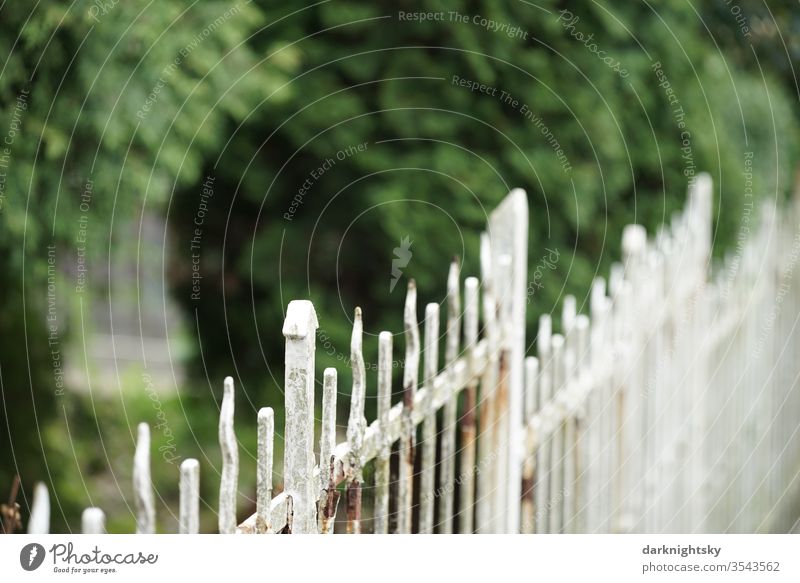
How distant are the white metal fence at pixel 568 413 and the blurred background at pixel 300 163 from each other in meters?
0.34

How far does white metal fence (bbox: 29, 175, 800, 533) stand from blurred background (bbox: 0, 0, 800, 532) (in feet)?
1.13

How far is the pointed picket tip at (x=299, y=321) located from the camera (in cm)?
134

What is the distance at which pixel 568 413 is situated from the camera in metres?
2.48

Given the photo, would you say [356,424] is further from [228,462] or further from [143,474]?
[143,474]

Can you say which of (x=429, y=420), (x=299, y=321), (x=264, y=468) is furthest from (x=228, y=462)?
(x=429, y=420)

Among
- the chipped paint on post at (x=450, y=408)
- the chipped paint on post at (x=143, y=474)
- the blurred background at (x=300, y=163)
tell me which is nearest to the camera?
the chipped paint on post at (x=143, y=474)

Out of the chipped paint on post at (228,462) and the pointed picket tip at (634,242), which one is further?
the pointed picket tip at (634,242)

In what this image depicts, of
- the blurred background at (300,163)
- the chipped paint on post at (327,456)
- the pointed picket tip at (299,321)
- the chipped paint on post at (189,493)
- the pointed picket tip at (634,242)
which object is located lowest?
the chipped paint on post at (189,493)

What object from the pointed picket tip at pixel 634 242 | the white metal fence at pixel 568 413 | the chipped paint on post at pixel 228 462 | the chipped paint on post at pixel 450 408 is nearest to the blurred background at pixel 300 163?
the white metal fence at pixel 568 413

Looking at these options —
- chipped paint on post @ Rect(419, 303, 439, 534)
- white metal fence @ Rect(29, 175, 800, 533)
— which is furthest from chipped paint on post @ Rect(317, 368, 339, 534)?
chipped paint on post @ Rect(419, 303, 439, 534)

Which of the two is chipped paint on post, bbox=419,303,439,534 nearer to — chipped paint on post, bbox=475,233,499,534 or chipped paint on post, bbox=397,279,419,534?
chipped paint on post, bbox=397,279,419,534

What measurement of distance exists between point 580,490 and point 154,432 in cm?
257

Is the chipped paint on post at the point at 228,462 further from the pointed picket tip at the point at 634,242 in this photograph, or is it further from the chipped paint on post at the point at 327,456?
the pointed picket tip at the point at 634,242

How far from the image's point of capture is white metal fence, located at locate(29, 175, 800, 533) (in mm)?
1418
